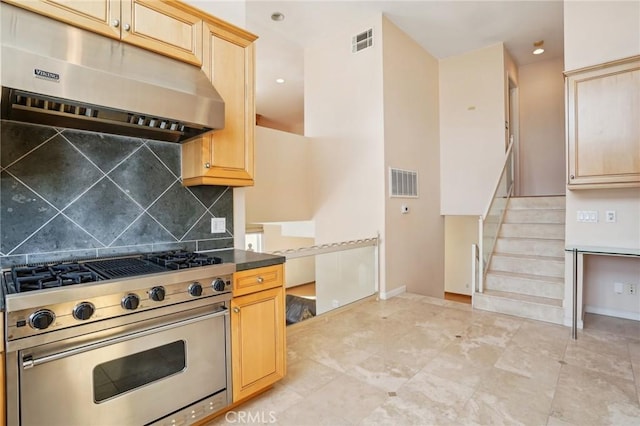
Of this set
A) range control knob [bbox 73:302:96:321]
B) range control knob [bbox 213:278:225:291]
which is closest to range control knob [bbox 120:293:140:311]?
range control knob [bbox 73:302:96:321]

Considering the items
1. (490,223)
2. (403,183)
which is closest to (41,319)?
(403,183)

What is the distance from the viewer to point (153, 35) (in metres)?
1.98

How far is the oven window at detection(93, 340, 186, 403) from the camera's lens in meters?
1.51

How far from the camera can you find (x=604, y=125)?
3139mm

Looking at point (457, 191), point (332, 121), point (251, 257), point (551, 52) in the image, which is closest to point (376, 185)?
point (332, 121)

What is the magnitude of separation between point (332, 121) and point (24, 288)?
433 cm

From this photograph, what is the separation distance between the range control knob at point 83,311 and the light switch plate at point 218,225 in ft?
3.96

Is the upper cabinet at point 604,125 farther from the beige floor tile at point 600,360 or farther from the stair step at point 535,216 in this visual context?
the stair step at point 535,216

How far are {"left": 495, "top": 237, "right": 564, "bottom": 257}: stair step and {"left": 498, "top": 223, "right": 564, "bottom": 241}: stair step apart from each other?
0.09 meters

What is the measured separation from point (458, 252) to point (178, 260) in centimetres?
776

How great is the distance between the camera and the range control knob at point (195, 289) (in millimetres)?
1761

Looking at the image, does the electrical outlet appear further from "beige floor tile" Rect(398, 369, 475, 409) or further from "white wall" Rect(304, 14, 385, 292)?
"beige floor tile" Rect(398, 369, 475, 409)

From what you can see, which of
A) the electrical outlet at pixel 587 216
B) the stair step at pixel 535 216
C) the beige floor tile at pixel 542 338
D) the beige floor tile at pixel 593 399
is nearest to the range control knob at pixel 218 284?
the beige floor tile at pixel 593 399

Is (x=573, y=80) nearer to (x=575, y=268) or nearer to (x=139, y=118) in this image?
(x=575, y=268)
